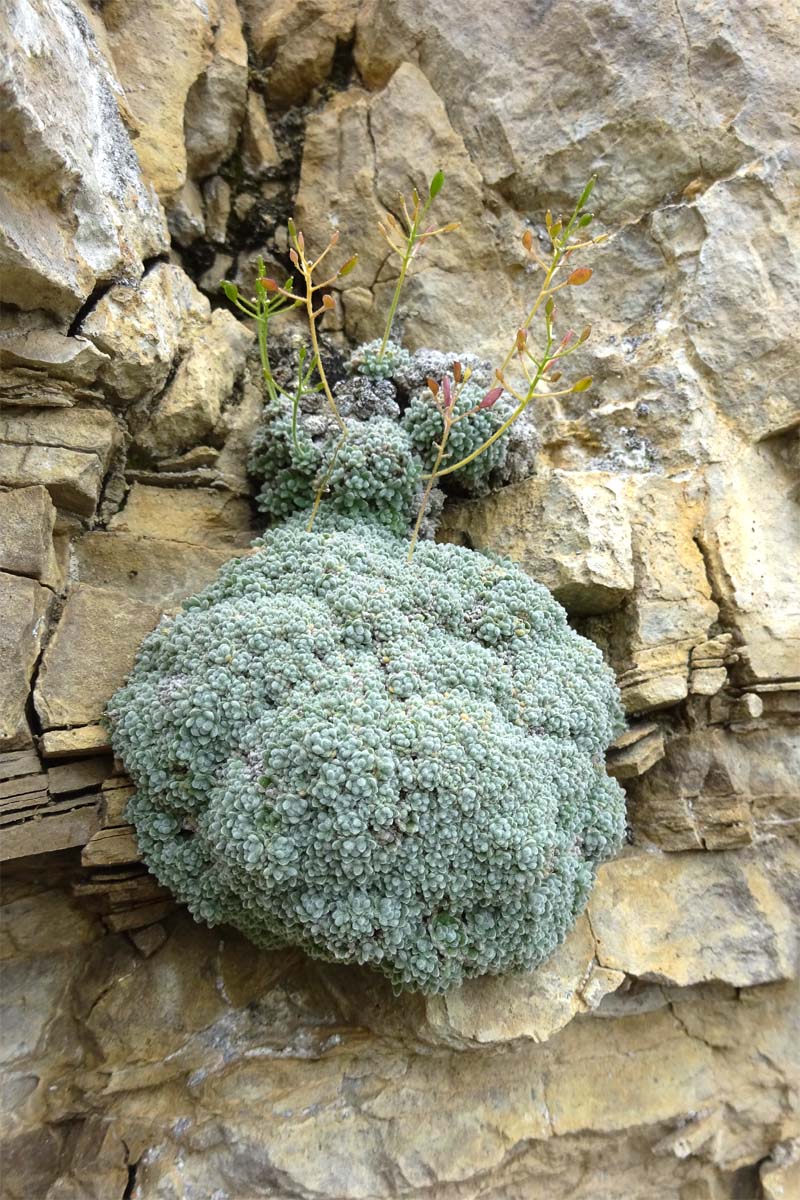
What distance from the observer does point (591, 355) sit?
Answer: 3410mm

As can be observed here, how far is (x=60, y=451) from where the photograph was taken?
104 inches

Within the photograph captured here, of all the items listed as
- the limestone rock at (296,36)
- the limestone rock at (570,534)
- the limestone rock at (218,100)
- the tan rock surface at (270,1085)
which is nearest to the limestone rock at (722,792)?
the limestone rock at (570,534)

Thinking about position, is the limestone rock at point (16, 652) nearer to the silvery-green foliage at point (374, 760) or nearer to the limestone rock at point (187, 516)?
the silvery-green foliage at point (374, 760)

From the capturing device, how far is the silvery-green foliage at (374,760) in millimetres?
2238

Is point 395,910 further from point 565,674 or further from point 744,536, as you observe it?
point 744,536

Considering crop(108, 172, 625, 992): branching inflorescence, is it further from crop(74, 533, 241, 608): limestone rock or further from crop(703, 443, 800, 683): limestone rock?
crop(703, 443, 800, 683): limestone rock

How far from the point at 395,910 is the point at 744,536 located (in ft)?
7.03

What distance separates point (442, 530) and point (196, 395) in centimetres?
122

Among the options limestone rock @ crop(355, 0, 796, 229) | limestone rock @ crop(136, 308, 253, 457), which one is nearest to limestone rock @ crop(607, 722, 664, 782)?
limestone rock @ crop(136, 308, 253, 457)

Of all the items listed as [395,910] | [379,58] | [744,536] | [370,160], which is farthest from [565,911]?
[379,58]

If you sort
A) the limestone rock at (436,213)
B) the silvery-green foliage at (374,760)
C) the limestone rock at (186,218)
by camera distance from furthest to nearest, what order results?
the limestone rock at (436,213) < the limestone rock at (186,218) < the silvery-green foliage at (374,760)

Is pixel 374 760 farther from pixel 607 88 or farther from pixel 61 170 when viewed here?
pixel 607 88

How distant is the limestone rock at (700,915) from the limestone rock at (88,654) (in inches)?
81.0

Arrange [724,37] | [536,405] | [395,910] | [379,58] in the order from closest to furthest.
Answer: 1. [395,910]
2. [724,37]
3. [536,405]
4. [379,58]
